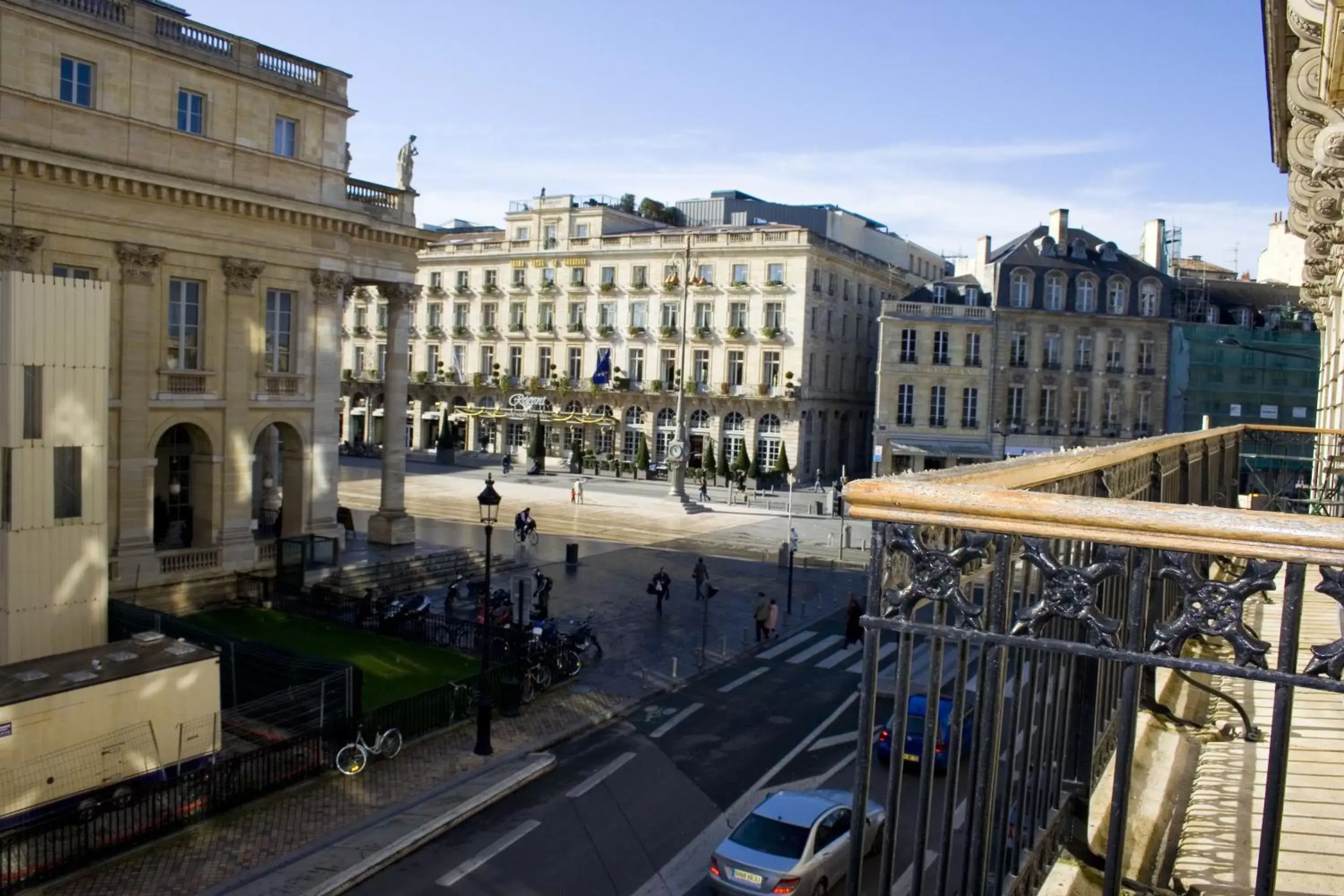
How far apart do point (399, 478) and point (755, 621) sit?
44.5 ft

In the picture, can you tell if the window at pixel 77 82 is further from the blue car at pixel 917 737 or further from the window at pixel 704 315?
the window at pixel 704 315

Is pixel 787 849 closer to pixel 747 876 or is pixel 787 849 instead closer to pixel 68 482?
pixel 747 876

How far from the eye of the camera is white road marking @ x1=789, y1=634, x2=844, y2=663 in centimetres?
2709

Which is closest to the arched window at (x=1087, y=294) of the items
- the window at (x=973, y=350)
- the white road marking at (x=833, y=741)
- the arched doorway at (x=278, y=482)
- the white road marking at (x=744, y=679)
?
the window at (x=973, y=350)

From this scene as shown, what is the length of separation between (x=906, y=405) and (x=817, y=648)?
1412 inches

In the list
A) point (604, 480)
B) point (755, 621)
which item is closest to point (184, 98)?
point (755, 621)

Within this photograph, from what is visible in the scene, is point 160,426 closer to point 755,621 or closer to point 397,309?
point 397,309

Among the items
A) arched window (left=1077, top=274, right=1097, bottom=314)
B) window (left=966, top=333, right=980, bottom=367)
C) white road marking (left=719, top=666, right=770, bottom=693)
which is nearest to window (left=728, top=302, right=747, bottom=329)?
window (left=966, top=333, right=980, bottom=367)

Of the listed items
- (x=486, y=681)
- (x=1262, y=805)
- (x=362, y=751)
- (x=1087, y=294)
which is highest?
(x=1087, y=294)

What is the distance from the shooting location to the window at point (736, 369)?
218ft

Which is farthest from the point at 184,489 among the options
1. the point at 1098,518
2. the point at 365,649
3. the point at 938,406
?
the point at 938,406

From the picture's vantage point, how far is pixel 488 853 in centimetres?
1535

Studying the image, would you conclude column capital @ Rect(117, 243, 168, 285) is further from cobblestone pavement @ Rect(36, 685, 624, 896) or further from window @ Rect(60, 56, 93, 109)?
cobblestone pavement @ Rect(36, 685, 624, 896)

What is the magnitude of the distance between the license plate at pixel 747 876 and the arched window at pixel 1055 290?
53.4m
